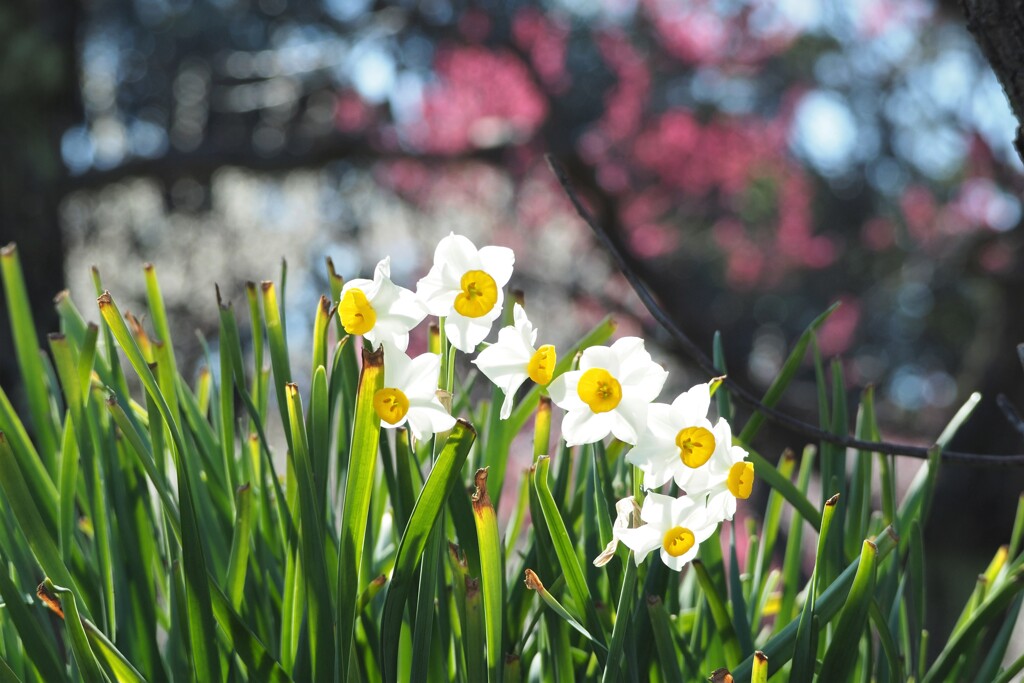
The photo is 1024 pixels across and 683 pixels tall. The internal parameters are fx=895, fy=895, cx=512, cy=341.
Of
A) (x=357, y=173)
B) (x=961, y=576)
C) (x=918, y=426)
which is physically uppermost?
(x=357, y=173)

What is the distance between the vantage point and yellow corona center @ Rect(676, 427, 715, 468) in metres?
0.49

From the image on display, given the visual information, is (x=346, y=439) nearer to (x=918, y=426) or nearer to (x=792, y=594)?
(x=792, y=594)

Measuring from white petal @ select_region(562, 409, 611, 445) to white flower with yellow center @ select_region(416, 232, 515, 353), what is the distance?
0.07 metres

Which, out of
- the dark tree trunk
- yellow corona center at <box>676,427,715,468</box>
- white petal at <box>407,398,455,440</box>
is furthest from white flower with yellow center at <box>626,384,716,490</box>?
the dark tree trunk

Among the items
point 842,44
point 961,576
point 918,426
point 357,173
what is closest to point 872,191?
point 842,44

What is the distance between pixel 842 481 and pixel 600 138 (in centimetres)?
513

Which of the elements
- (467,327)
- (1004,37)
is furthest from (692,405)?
(1004,37)

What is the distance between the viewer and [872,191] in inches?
268

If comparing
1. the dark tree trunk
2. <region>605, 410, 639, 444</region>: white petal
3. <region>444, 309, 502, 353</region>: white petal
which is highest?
the dark tree trunk

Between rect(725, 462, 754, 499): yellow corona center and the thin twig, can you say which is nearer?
rect(725, 462, 754, 499): yellow corona center

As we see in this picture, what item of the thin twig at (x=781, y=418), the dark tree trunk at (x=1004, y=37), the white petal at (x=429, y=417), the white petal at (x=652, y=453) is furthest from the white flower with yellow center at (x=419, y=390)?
the dark tree trunk at (x=1004, y=37)

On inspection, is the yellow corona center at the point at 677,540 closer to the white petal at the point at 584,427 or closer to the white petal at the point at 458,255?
the white petal at the point at 584,427

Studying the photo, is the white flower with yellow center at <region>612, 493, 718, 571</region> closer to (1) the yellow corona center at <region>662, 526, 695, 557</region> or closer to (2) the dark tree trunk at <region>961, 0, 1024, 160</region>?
(1) the yellow corona center at <region>662, 526, 695, 557</region>

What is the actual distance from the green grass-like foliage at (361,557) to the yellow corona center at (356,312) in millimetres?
38
